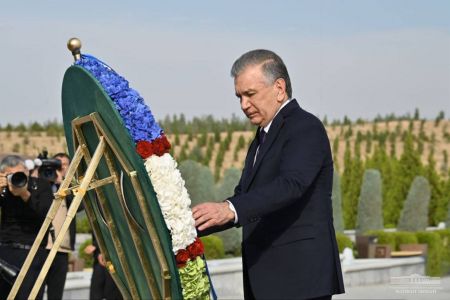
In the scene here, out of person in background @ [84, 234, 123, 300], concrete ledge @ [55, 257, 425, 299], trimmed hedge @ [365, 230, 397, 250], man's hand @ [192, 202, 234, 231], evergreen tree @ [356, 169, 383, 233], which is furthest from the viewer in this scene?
evergreen tree @ [356, 169, 383, 233]

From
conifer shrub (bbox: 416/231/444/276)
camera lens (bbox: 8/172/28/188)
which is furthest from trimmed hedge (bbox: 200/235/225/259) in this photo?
camera lens (bbox: 8/172/28/188)

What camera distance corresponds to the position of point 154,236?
14.7ft

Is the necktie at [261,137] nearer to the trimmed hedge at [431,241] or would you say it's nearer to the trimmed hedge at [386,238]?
the trimmed hedge at [431,241]

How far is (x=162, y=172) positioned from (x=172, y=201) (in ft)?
0.40

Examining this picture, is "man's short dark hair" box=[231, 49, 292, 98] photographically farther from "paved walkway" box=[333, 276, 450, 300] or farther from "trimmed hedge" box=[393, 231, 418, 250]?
"trimmed hedge" box=[393, 231, 418, 250]

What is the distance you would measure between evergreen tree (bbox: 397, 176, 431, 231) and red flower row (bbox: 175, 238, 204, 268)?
1850 centimetres

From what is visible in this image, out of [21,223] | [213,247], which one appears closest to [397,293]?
[213,247]

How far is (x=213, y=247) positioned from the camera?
18.4 metres

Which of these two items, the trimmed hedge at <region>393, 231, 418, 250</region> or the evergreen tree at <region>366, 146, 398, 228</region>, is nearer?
the trimmed hedge at <region>393, 231, 418, 250</region>

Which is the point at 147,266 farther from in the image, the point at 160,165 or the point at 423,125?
the point at 423,125

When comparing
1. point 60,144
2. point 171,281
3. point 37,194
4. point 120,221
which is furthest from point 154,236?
point 60,144

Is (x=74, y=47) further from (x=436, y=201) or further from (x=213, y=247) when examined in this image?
(x=436, y=201)

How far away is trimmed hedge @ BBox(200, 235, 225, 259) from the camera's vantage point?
60.0 ft

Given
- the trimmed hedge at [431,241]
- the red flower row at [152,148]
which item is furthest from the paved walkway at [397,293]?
the red flower row at [152,148]
